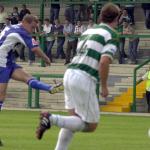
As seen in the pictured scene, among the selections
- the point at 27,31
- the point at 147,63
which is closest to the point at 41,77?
the point at 147,63

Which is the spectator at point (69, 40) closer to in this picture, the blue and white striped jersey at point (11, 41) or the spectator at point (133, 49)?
the spectator at point (133, 49)

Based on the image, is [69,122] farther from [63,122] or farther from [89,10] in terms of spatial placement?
[89,10]

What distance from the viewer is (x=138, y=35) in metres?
30.8

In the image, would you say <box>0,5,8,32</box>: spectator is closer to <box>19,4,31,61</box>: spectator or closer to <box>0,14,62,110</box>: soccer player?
<box>19,4,31,61</box>: spectator

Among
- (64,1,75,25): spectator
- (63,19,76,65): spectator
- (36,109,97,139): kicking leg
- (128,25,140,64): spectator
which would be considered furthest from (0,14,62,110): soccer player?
(64,1,75,25): spectator

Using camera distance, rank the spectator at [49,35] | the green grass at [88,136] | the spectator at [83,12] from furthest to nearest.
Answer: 1. the spectator at [83,12]
2. the spectator at [49,35]
3. the green grass at [88,136]

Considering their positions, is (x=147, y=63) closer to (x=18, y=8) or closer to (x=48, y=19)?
(x=48, y=19)

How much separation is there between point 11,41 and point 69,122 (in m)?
4.21

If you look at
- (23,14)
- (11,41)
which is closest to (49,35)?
(23,14)

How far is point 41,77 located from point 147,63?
12.9ft

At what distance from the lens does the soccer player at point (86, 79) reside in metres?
10.6

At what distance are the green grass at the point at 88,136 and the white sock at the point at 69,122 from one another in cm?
292

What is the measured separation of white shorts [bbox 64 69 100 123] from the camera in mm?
10695

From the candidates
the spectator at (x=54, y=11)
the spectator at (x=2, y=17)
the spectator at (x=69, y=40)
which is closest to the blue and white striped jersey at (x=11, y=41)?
the spectator at (x=69, y=40)
